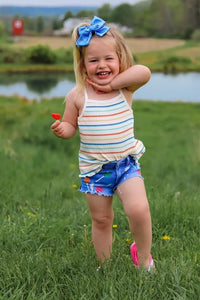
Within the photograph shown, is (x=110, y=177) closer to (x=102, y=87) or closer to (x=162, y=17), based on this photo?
(x=102, y=87)

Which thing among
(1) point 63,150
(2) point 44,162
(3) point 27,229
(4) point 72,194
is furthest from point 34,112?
(3) point 27,229

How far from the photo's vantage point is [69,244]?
3.33 metres

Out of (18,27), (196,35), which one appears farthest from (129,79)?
(196,35)

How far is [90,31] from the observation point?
2.66 m

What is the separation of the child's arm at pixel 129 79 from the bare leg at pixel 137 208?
55 centimetres

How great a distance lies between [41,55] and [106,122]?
12053mm

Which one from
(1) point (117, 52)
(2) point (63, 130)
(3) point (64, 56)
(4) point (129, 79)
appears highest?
(1) point (117, 52)

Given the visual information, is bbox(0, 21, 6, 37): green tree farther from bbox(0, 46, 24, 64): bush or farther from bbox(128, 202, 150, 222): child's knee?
bbox(128, 202, 150, 222): child's knee

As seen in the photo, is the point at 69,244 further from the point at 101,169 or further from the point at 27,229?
the point at 101,169

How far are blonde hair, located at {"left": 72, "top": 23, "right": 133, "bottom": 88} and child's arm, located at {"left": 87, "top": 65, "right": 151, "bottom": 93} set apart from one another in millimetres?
67

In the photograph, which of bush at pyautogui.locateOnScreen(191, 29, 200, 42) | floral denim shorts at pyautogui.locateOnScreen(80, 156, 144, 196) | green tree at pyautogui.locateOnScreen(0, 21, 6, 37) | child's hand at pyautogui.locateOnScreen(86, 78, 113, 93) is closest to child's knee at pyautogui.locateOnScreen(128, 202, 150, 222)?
floral denim shorts at pyautogui.locateOnScreen(80, 156, 144, 196)

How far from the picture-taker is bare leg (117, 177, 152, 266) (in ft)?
8.80

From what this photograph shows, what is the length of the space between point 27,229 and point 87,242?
50 centimetres

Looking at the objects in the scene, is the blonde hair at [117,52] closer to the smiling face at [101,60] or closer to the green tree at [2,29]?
the smiling face at [101,60]
